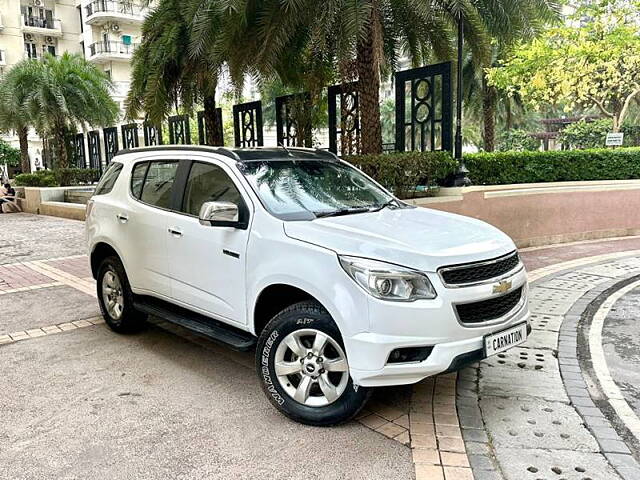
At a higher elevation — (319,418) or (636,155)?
(636,155)

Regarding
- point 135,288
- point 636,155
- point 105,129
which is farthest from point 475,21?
point 105,129

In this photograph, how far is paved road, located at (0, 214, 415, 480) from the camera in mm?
3189

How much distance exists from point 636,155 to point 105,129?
1895 cm

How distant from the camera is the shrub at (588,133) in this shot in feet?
125

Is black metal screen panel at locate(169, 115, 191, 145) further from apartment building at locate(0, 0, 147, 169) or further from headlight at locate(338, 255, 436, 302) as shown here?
apartment building at locate(0, 0, 147, 169)

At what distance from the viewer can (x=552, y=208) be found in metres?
11.0

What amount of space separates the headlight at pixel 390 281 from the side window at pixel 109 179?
11.0 ft

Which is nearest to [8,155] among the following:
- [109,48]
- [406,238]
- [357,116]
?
[109,48]

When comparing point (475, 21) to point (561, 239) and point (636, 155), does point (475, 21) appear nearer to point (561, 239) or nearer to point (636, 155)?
point (561, 239)

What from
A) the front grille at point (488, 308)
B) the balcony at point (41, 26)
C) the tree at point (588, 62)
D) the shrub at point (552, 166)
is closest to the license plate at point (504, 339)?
the front grille at point (488, 308)

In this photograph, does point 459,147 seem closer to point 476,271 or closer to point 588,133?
point 476,271

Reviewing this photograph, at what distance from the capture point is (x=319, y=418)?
3582 millimetres

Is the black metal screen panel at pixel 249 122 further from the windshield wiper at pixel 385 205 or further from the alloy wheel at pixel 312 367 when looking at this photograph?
the alloy wheel at pixel 312 367

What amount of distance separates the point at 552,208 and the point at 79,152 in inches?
810
